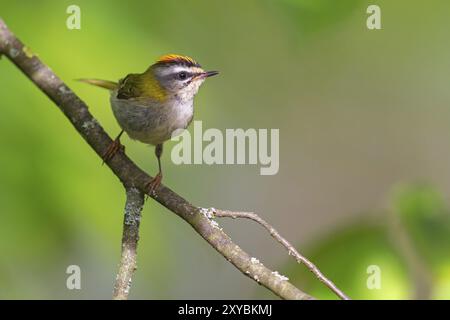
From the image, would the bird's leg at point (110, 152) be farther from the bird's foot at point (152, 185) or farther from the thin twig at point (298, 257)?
the thin twig at point (298, 257)

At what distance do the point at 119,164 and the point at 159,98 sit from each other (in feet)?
5.23

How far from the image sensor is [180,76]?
168 inches

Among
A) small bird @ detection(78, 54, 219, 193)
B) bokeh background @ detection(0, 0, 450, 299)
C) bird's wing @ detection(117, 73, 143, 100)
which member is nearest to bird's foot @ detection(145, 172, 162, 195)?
bokeh background @ detection(0, 0, 450, 299)

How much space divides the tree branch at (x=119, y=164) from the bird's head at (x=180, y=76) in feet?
5.08

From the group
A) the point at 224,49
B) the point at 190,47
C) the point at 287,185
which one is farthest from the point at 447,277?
the point at 287,185

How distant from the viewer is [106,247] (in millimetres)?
2756

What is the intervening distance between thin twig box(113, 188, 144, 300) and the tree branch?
0.07 feet

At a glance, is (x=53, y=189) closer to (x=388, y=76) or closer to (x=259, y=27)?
(x=259, y=27)

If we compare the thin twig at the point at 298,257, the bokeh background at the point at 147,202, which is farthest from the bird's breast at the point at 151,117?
the thin twig at the point at 298,257

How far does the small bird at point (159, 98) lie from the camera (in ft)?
13.2

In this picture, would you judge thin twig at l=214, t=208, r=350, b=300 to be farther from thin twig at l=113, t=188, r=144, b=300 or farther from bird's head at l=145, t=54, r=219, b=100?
bird's head at l=145, t=54, r=219, b=100

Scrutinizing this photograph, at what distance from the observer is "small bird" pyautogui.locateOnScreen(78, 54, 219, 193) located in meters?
4.02

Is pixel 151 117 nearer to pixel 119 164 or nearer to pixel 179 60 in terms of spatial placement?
pixel 179 60

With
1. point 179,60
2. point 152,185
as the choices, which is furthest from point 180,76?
point 152,185
